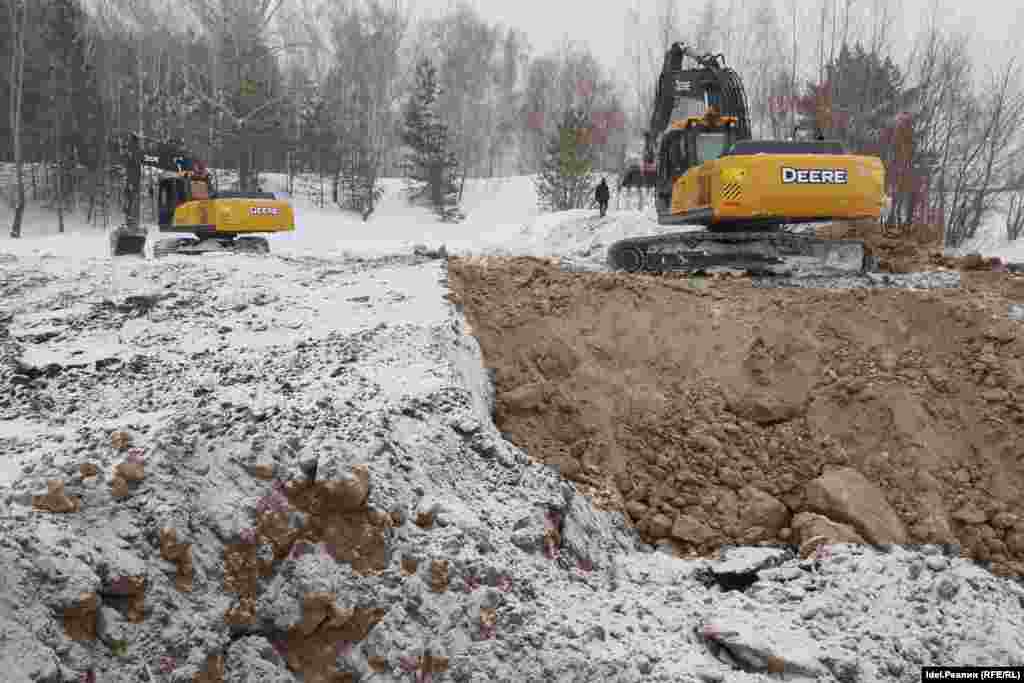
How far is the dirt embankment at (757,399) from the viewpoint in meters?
3.88

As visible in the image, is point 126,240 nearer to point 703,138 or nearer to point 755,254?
point 703,138

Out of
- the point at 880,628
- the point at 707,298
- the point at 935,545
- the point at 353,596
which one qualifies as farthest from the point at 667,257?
the point at 353,596

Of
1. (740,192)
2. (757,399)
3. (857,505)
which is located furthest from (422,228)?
(857,505)

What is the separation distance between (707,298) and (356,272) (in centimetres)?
303

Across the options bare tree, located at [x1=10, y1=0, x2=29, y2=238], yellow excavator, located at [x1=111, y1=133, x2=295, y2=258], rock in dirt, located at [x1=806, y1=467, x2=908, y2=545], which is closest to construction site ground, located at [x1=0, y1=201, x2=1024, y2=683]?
rock in dirt, located at [x1=806, y1=467, x2=908, y2=545]

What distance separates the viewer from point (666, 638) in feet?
9.35

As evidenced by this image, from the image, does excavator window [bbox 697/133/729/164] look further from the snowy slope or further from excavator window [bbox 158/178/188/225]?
excavator window [bbox 158/178/188/225]

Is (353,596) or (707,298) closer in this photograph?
(353,596)

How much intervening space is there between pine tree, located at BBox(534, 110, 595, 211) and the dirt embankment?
77.7 ft

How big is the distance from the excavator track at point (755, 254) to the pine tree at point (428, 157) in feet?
78.2

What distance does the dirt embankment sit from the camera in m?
3.88

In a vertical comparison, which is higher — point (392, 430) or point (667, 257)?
point (667, 257)

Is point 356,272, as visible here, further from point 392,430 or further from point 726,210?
point 726,210

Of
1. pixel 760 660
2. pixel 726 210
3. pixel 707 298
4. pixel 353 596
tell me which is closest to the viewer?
pixel 353 596
